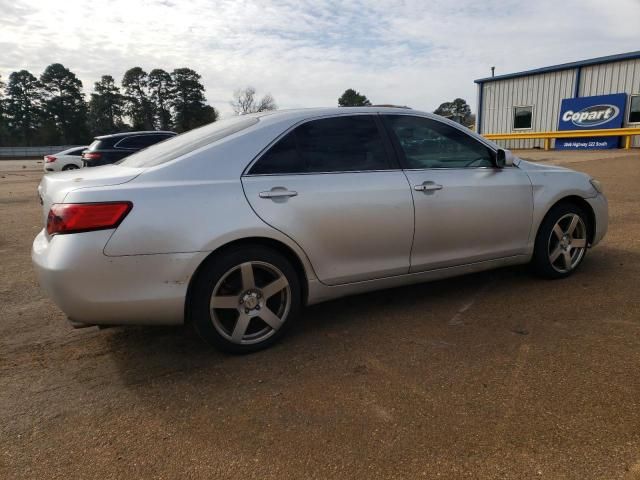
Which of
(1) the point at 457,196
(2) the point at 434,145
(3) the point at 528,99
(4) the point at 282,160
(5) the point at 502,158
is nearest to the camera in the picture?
(4) the point at 282,160

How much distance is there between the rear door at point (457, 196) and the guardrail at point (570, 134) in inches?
873

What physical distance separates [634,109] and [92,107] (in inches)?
3054

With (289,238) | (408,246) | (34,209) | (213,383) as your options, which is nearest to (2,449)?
(213,383)

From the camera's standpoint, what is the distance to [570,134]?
24.4 m

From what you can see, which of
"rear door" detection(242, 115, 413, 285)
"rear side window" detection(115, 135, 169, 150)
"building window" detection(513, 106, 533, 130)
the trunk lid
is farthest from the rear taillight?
"building window" detection(513, 106, 533, 130)

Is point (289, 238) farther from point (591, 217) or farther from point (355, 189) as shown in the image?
point (591, 217)

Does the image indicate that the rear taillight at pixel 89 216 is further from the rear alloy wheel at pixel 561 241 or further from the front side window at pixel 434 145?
the rear alloy wheel at pixel 561 241

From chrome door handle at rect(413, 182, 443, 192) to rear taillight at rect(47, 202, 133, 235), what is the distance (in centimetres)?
198

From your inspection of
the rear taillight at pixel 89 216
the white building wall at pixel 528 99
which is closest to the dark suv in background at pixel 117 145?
the rear taillight at pixel 89 216

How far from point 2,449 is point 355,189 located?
2.40m

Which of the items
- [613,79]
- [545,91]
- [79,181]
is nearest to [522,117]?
[545,91]

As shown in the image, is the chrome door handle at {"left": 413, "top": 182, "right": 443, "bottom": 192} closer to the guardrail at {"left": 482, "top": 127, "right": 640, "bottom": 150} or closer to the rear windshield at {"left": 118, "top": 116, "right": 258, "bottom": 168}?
the rear windshield at {"left": 118, "top": 116, "right": 258, "bottom": 168}

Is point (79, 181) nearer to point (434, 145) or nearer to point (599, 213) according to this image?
point (434, 145)

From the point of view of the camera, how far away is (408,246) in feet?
11.4
